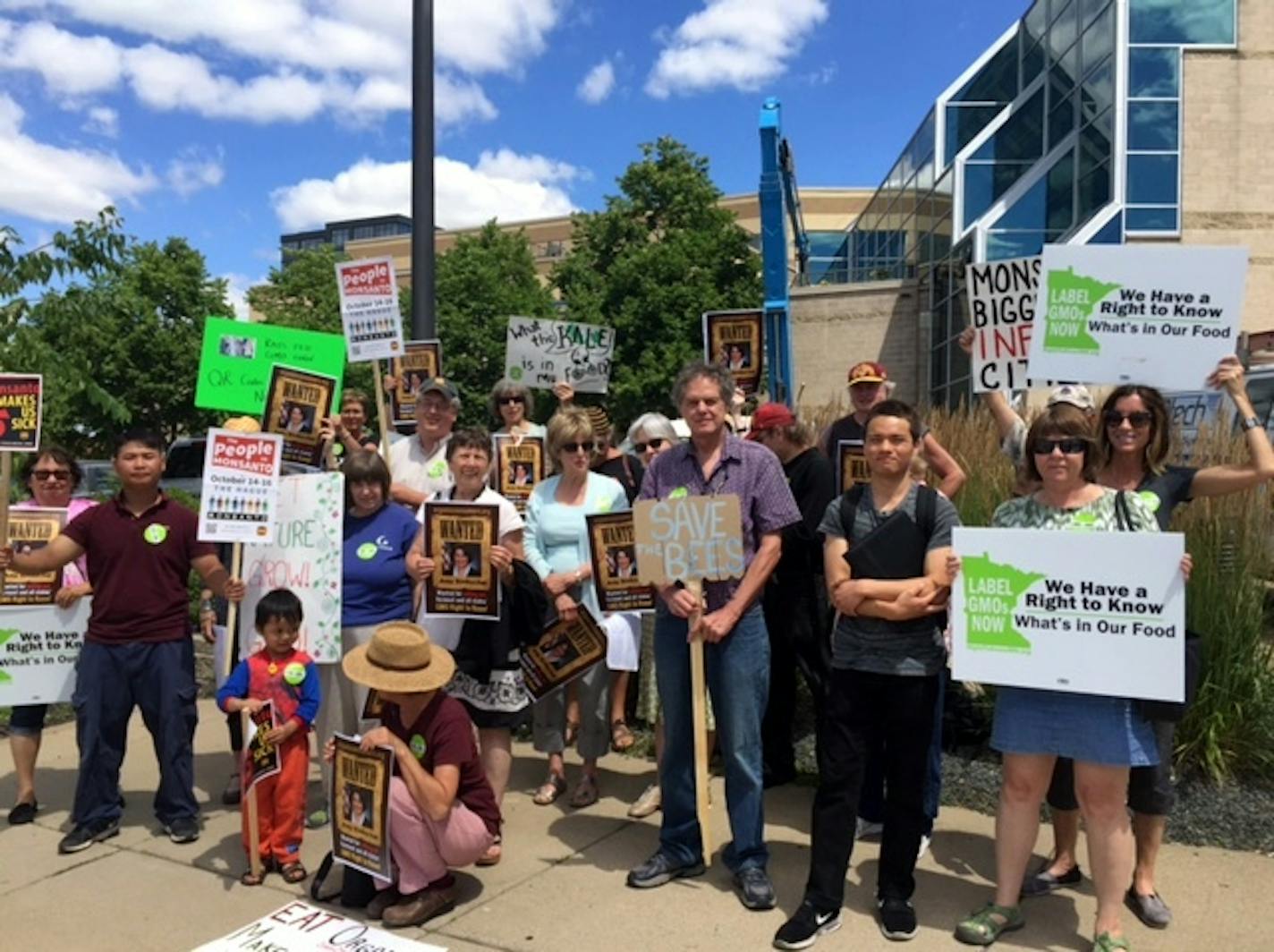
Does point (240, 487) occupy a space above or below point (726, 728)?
above

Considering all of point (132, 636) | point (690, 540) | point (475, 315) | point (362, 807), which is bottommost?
point (362, 807)

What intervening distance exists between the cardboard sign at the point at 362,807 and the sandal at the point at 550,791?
1435 mm

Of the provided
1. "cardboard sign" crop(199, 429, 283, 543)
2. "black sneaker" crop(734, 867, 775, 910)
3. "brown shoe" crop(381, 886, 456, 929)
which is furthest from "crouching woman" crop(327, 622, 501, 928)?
"cardboard sign" crop(199, 429, 283, 543)

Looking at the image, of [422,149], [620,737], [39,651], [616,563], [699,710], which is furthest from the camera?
[422,149]

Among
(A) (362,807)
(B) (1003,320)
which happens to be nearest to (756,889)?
(A) (362,807)

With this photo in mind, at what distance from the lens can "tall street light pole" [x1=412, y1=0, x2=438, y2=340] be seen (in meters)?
7.92

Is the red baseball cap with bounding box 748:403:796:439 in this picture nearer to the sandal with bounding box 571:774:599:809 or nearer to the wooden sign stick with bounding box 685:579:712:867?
the wooden sign stick with bounding box 685:579:712:867

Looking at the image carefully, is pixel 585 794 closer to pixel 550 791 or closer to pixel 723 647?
pixel 550 791

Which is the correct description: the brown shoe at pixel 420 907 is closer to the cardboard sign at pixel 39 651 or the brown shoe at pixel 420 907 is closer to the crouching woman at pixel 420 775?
the crouching woman at pixel 420 775

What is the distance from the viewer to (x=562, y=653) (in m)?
4.89

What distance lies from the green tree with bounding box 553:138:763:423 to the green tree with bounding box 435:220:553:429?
394 cm

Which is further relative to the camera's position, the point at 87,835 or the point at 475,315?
the point at 475,315

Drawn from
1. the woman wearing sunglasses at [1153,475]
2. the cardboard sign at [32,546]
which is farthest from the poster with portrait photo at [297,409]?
the woman wearing sunglasses at [1153,475]

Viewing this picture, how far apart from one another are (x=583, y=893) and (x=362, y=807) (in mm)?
987
